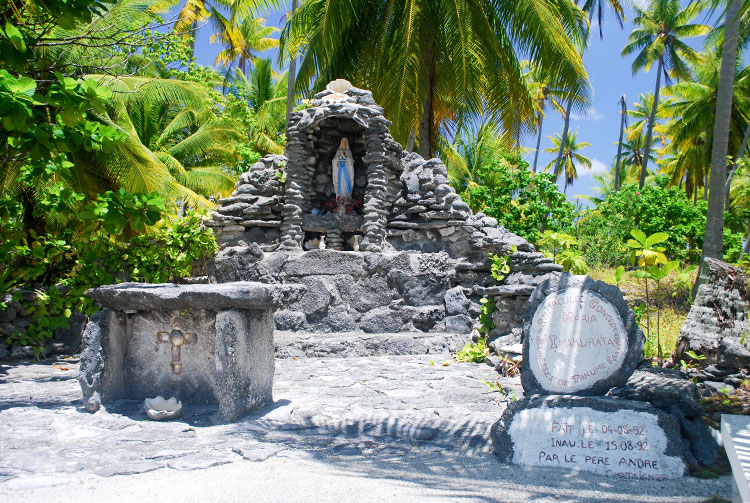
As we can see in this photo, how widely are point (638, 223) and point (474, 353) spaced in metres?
13.0

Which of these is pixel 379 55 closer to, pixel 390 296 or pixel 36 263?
pixel 390 296

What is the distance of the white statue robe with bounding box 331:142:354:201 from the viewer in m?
9.81

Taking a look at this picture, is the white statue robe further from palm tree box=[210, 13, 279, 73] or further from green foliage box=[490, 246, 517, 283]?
palm tree box=[210, 13, 279, 73]

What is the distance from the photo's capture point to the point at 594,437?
3615 mm

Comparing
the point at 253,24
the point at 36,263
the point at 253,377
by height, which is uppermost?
the point at 253,24

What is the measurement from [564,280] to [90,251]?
21.9 feet

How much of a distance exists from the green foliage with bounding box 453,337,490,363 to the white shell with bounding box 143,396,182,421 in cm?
391

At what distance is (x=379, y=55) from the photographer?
A: 41.8 ft

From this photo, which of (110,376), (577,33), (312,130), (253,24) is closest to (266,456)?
(110,376)

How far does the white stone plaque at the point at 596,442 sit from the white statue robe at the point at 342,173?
6622mm

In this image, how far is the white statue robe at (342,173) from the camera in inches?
386

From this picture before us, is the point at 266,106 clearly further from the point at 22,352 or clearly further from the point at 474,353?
the point at 474,353

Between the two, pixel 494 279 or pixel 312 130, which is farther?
pixel 312 130

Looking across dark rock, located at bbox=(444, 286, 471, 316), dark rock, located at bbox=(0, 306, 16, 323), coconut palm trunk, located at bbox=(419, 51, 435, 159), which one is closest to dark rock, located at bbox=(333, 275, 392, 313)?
dark rock, located at bbox=(444, 286, 471, 316)
